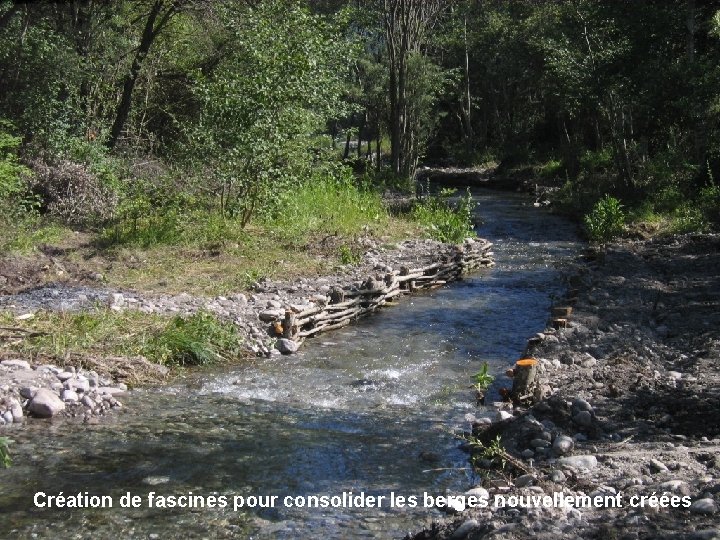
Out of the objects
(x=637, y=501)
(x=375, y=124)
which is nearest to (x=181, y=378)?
(x=637, y=501)

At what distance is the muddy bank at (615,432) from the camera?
4.87 m

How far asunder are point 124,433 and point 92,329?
2539mm

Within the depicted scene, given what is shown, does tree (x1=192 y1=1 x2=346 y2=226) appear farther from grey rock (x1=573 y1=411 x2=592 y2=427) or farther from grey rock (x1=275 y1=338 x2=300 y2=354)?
grey rock (x1=573 y1=411 x2=592 y2=427)

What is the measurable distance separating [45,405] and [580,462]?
4784 millimetres

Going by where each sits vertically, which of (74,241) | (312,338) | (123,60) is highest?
(123,60)

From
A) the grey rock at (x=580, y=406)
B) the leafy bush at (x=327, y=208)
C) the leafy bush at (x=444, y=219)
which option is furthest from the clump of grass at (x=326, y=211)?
the grey rock at (x=580, y=406)

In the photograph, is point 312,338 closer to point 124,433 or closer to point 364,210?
point 124,433

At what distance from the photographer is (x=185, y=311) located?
427 inches

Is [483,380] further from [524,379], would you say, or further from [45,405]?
[45,405]

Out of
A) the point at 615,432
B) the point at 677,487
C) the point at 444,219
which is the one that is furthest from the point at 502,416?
the point at 444,219

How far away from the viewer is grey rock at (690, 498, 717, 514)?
470 cm

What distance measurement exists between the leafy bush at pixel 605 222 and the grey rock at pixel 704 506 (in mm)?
15943

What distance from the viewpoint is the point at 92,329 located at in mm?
9680

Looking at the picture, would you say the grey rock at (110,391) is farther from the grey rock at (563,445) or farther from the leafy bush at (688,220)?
the leafy bush at (688,220)
